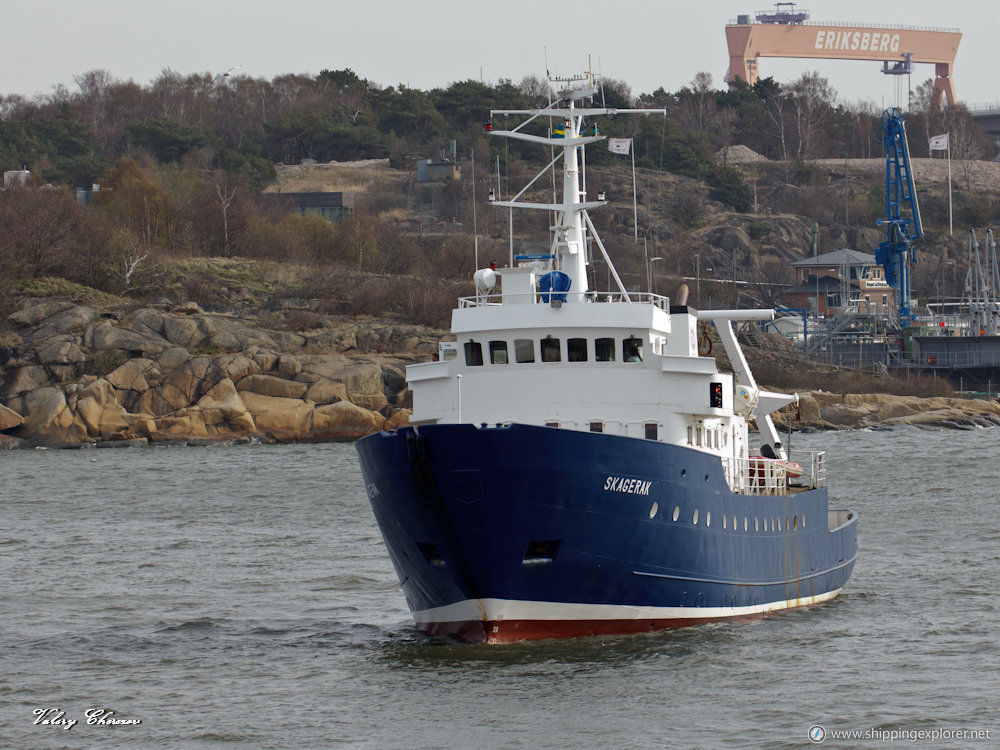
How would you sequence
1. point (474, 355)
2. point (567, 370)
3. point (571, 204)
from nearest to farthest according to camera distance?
1. point (567, 370)
2. point (474, 355)
3. point (571, 204)

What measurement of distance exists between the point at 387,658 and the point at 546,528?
12.6 feet

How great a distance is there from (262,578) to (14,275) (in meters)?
61.5

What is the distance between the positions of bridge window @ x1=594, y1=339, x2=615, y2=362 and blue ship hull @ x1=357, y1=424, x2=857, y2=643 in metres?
2.75

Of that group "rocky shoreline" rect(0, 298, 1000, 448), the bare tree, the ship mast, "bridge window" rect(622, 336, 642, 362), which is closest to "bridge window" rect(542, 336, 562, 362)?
"bridge window" rect(622, 336, 642, 362)

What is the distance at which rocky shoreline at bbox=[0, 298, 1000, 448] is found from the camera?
7388cm

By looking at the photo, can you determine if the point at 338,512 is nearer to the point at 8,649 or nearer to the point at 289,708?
the point at 8,649

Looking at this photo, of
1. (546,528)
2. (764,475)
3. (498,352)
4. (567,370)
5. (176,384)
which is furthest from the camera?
(176,384)

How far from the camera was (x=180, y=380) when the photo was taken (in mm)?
75750

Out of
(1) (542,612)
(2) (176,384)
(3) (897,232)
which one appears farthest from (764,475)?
(3) (897,232)

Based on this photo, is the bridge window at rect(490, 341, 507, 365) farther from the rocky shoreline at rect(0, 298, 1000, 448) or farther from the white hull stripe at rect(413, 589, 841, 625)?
the rocky shoreline at rect(0, 298, 1000, 448)

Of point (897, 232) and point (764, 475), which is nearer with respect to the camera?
point (764, 475)

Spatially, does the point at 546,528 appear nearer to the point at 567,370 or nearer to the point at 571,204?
the point at 567,370

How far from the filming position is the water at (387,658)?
19391 mm

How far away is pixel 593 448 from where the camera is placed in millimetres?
21922
